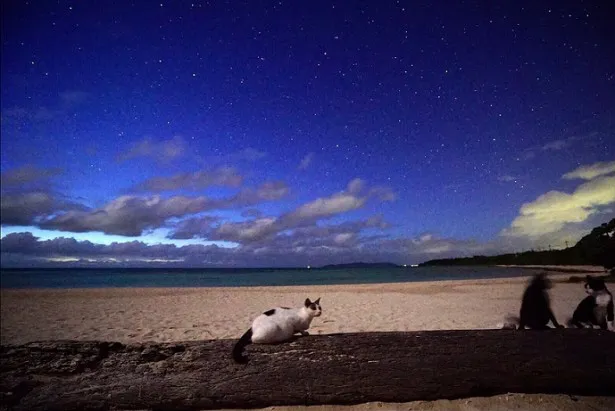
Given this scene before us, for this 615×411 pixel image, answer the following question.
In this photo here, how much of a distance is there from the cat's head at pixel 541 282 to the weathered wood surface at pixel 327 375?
27.2 inches

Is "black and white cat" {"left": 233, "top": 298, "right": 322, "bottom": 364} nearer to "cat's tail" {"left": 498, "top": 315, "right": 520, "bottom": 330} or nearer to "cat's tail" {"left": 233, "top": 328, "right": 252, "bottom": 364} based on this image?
"cat's tail" {"left": 233, "top": 328, "right": 252, "bottom": 364}

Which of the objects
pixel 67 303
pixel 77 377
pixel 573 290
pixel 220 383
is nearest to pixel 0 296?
pixel 67 303

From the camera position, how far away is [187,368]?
2.75 m

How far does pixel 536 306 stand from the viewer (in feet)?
11.2

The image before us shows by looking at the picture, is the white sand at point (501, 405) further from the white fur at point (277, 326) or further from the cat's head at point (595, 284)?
the cat's head at point (595, 284)

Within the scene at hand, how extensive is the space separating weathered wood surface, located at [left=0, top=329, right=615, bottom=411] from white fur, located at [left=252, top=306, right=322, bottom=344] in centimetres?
10

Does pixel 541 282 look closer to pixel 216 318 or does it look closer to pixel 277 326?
pixel 277 326

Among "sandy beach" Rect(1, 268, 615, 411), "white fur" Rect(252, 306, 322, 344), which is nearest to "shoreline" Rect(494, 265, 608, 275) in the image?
"sandy beach" Rect(1, 268, 615, 411)

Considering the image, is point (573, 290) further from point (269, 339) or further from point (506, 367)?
point (269, 339)

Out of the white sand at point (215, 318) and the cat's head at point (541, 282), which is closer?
the cat's head at point (541, 282)

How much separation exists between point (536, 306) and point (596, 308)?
2.50ft

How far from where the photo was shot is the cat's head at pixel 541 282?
3.48 metres

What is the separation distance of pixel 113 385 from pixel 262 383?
125cm

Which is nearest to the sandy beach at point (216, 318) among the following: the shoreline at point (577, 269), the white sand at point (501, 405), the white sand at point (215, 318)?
the white sand at point (215, 318)
